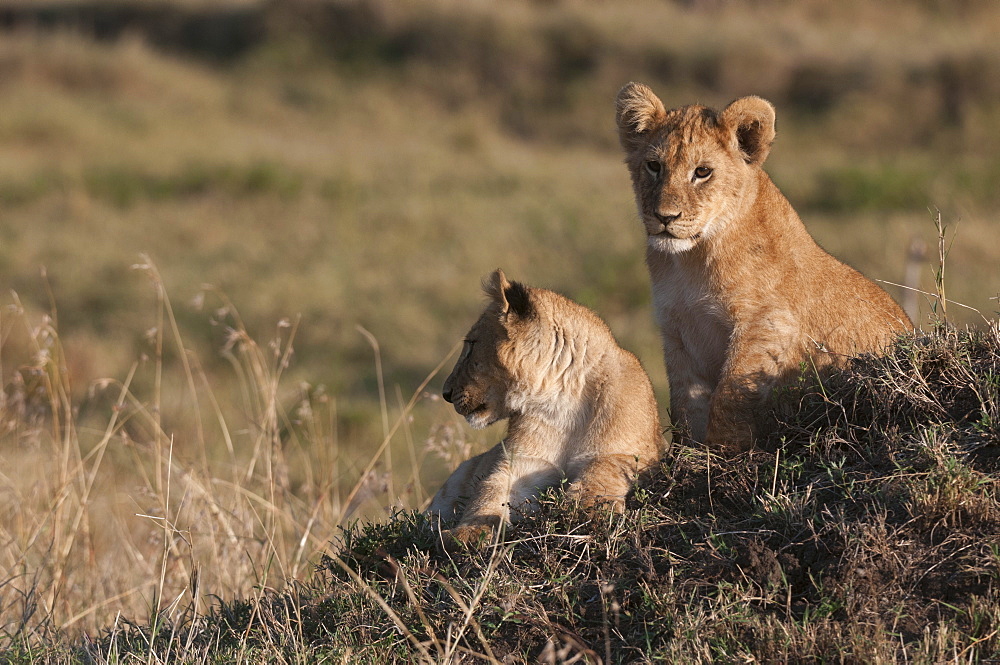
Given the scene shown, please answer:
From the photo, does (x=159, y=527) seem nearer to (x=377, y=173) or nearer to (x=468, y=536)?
(x=468, y=536)

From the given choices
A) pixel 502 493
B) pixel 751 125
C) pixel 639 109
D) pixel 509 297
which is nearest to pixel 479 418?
pixel 502 493

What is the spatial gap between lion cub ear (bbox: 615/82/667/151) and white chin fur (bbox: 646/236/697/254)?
0.64 meters

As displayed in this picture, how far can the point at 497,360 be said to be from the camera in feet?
15.8

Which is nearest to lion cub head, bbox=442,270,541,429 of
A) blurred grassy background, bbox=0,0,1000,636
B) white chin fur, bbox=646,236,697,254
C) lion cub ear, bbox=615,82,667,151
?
white chin fur, bbox=646,236,697,254

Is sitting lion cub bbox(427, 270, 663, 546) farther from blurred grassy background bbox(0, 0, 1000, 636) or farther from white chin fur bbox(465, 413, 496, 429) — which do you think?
blurred grassy background bbox(0, 0, 1000, 636)

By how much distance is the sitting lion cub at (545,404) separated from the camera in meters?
4.52

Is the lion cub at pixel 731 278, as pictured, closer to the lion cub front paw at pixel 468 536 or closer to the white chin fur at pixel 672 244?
the white chin fur at pixel 672 244

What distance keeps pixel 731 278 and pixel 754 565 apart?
1.42 meters

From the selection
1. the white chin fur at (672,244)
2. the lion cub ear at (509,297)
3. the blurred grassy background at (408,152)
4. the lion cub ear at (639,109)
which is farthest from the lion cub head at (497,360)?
the blurred grassy background at (408,152)

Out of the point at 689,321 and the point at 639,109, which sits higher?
the point at 639,109

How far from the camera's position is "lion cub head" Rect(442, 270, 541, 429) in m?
4.78

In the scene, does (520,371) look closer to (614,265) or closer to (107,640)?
(107,640)

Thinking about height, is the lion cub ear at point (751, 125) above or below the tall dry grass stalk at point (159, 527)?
above

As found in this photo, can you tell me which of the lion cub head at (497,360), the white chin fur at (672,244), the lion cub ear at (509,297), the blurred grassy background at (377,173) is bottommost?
the blurred grassy background at (377,173)
